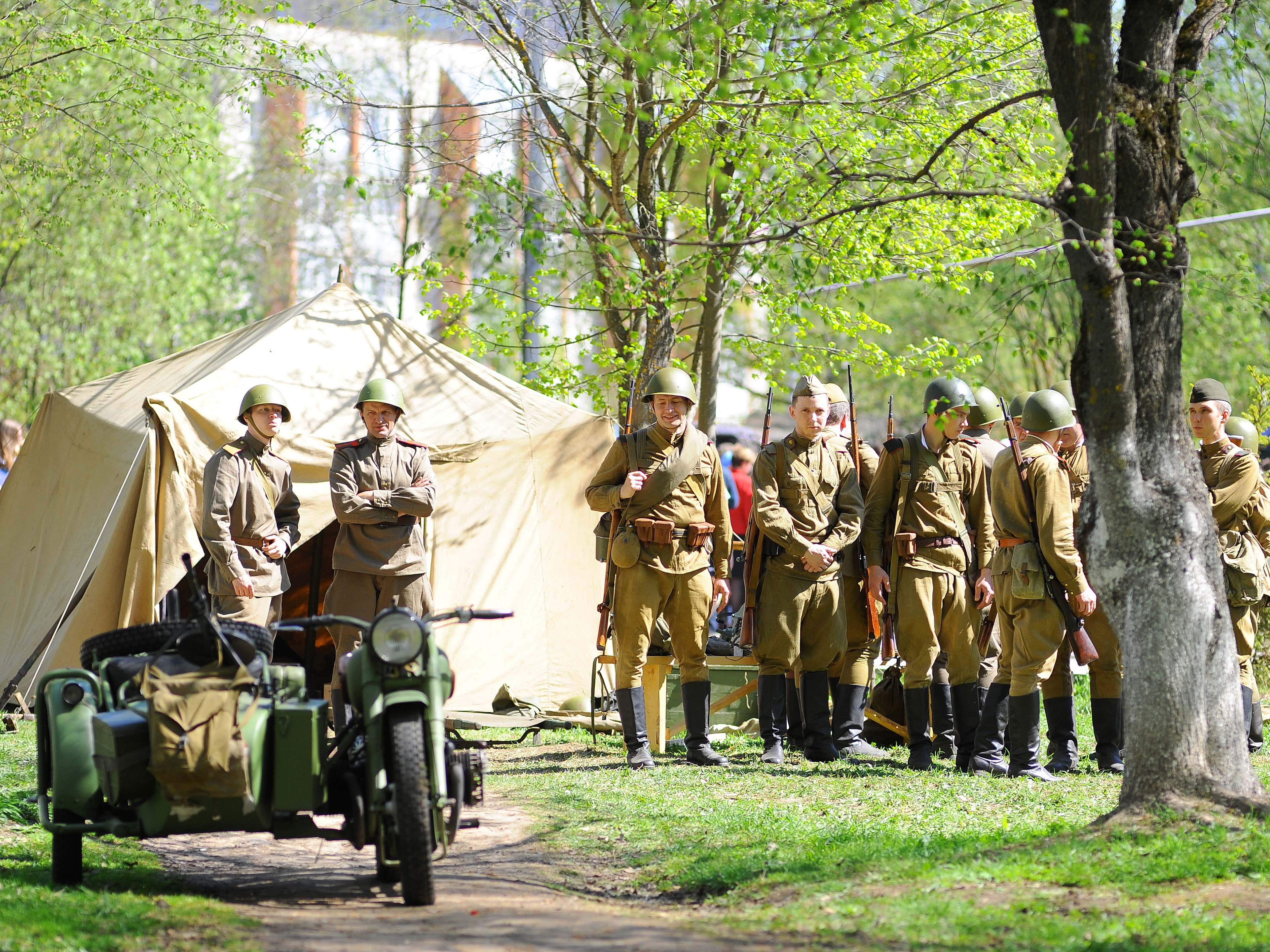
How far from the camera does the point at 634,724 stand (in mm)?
7941

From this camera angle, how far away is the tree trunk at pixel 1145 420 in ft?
18.0

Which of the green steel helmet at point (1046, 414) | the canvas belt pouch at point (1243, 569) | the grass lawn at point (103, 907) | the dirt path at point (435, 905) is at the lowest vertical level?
the dirt path at point (435, 905)

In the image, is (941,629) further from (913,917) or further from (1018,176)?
(1018,176)

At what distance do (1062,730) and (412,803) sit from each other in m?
4.62

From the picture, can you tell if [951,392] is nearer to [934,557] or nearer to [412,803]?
[934,557]

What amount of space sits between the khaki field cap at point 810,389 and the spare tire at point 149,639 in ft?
12.7

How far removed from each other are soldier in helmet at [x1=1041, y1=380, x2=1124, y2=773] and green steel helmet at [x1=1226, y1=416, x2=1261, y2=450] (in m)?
1.49

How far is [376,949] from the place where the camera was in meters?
4.05

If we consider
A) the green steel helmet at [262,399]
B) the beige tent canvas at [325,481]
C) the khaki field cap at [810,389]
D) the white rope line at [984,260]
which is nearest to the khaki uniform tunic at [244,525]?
the green steel helmet at [262,399]

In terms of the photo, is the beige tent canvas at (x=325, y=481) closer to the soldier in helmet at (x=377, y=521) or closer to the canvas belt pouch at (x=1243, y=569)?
the soldier in helmet at (x=377, y=521)

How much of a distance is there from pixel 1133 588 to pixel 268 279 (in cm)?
3294

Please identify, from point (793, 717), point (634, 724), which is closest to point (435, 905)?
point (634, 724)

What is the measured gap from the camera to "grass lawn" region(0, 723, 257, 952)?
162 inches

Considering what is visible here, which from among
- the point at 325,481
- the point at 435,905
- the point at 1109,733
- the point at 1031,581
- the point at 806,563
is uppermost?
the point at 325,481
